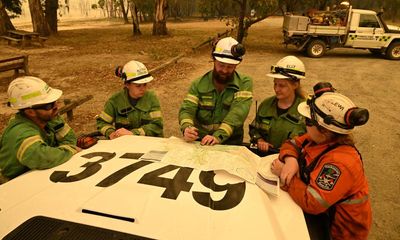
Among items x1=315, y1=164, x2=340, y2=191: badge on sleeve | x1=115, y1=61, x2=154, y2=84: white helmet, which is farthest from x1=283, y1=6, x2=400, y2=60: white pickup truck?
x1=315, y1=164, x2=340, y2=191: badge on sleeve

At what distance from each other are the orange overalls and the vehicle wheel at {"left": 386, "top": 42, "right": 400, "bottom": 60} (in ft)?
47.1

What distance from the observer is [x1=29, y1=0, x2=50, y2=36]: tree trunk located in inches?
817

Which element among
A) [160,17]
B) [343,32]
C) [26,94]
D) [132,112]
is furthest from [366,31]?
[26,94]

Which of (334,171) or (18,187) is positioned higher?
(334,171)

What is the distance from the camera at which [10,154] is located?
7.89 feet

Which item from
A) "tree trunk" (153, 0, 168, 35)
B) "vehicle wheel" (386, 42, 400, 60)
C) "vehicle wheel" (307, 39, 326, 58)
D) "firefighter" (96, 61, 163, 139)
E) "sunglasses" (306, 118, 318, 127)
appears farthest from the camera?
"tree trunk" (153, 0, 168, 35)

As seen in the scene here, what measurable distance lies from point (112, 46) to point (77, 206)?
57.1ft

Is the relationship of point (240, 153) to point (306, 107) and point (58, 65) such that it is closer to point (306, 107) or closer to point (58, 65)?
point (306, 107)

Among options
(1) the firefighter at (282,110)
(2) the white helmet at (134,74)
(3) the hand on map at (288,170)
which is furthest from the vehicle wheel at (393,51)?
(3) the hand on map at (288,170)

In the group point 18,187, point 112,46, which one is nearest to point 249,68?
point 112,46

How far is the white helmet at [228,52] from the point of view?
300 cm

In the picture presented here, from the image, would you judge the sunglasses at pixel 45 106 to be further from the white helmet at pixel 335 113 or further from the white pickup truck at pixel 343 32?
the white pickup truck at pixel 343 32

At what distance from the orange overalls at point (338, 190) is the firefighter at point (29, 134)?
5.81ft

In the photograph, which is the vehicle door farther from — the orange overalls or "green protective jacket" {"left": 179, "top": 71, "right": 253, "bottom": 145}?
the orange overalls
